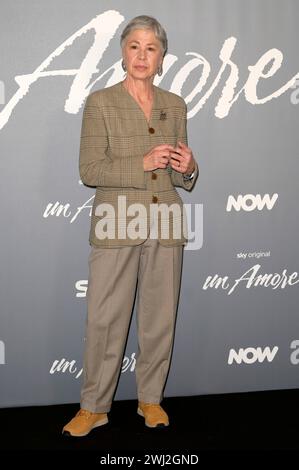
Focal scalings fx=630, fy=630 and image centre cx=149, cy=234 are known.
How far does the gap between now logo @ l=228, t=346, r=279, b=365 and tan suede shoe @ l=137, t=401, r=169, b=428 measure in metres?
0.52

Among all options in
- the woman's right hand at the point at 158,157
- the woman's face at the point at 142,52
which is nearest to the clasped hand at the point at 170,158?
the woman's right hand at the point at 158,157

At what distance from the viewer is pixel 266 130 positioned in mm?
2945

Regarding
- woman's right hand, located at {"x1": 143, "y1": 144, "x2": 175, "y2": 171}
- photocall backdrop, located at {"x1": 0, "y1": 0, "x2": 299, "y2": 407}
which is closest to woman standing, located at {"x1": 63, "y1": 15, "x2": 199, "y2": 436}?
woman's right hand, located at {"x1": 143, "y1": 144, "x2": 175, "y2": 171}

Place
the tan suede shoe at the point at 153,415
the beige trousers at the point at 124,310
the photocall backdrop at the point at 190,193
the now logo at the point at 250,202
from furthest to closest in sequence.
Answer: the now logo at the point at 250,202
the photocall backdrop at the point at 190,193
the tan suede shoe at the point at 153,415
the beige trousers at the point at 124,310

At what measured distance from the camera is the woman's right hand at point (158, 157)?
2.34 m

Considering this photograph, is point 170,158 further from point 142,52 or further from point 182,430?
point 182,430

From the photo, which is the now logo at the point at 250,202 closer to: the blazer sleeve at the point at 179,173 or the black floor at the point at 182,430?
the blazer sleeve at the point at 179,173

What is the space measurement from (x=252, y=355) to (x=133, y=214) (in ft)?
3.48

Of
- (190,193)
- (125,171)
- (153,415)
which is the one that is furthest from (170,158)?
(153,415)

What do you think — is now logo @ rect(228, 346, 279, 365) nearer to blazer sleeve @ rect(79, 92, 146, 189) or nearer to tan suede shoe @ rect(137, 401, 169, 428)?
tan suede shoe @ rect(137, 401, 169, 428)

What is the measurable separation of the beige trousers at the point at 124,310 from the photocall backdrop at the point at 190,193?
33 cm

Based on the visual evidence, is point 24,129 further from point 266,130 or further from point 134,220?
point 266,130

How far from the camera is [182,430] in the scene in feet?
8.56

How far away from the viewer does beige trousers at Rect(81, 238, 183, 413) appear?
98.2 inches
